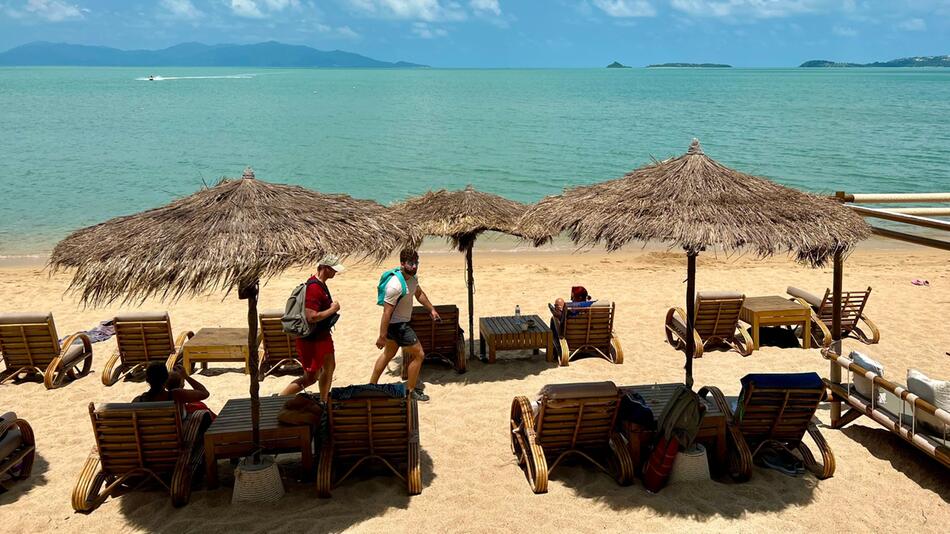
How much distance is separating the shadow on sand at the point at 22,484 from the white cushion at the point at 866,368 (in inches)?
275

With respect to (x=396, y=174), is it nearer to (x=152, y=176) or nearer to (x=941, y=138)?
(x=152, y=176)

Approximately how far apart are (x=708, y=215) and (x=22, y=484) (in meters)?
5.86

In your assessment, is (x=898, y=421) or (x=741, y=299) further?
(x=741, y=299)

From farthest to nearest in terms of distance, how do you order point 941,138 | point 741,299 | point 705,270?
point 941,138 < point 705,270 < point 741,299

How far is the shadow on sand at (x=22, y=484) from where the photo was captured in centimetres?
559

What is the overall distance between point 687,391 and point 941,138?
1968 inches

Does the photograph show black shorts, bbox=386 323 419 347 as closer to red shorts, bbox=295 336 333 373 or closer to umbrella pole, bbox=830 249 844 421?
red shorts, bbox=295 336 333 373

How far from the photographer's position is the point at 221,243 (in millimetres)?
4898

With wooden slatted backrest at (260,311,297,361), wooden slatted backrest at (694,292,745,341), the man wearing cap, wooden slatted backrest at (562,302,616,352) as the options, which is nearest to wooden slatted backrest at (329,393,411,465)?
the man wearing cap

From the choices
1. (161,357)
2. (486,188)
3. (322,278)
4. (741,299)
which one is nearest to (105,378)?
(161,357)

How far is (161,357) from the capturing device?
27.5ft

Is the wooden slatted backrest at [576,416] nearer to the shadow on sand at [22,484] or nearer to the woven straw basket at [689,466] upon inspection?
the woven straw basket at [689,466]

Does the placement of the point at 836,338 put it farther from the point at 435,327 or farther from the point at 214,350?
the point at 214,350

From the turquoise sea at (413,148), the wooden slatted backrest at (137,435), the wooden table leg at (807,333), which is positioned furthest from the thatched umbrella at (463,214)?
the turquoise sea at (413,148)
